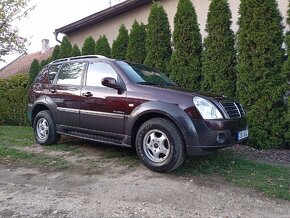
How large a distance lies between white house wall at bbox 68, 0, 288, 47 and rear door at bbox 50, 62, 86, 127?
5.55m

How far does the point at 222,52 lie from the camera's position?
780cm

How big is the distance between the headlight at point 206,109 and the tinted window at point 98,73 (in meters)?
1.65

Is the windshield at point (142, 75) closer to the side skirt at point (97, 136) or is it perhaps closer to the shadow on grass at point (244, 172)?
the side skirt at point (97, 136)

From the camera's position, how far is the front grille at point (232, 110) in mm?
5113

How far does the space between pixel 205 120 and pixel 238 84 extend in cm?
309

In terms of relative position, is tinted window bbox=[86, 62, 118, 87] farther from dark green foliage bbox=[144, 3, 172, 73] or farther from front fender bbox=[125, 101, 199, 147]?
dark green foliage bbox=[144, 3, 172, 73]

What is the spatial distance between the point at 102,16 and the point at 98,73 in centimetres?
842

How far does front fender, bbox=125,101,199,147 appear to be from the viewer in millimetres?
4793

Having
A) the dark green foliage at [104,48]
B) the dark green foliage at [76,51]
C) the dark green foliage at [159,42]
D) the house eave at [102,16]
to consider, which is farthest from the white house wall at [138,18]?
the dark green foliage at [76,51]

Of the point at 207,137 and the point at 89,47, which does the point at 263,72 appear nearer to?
the point at 207,137

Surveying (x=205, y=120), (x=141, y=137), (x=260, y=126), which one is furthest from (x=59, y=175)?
(x=260, y=126)

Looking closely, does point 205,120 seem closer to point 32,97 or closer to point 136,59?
point 32,97

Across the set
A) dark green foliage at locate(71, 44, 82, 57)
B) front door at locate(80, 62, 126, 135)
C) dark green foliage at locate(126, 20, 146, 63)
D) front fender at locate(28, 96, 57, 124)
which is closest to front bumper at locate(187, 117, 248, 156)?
front door at locate(80, 62, 126, 135)

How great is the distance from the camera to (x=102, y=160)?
235 inches
